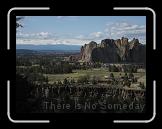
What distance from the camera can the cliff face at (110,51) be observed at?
4.68 m

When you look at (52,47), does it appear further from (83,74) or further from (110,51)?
(110,51)

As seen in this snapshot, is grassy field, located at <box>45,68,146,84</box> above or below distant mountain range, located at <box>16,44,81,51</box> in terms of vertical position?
below

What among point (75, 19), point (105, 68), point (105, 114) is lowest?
point (105, 114)

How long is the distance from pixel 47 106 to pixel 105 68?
429 millimetres

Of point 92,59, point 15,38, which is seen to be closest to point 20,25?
point 15,38

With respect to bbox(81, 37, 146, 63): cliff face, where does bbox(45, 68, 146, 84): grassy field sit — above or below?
below

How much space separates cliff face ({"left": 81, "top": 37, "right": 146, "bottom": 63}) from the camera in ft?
15.3

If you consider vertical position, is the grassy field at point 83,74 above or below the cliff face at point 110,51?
below

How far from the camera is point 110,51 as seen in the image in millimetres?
4688

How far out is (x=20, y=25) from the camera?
15.3ft

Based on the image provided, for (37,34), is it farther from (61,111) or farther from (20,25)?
(61,111)

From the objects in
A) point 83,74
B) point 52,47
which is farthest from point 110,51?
point 52,47

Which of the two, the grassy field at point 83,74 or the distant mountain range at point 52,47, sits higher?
the distant mountain range at point 52,47

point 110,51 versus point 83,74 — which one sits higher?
point 110,51
